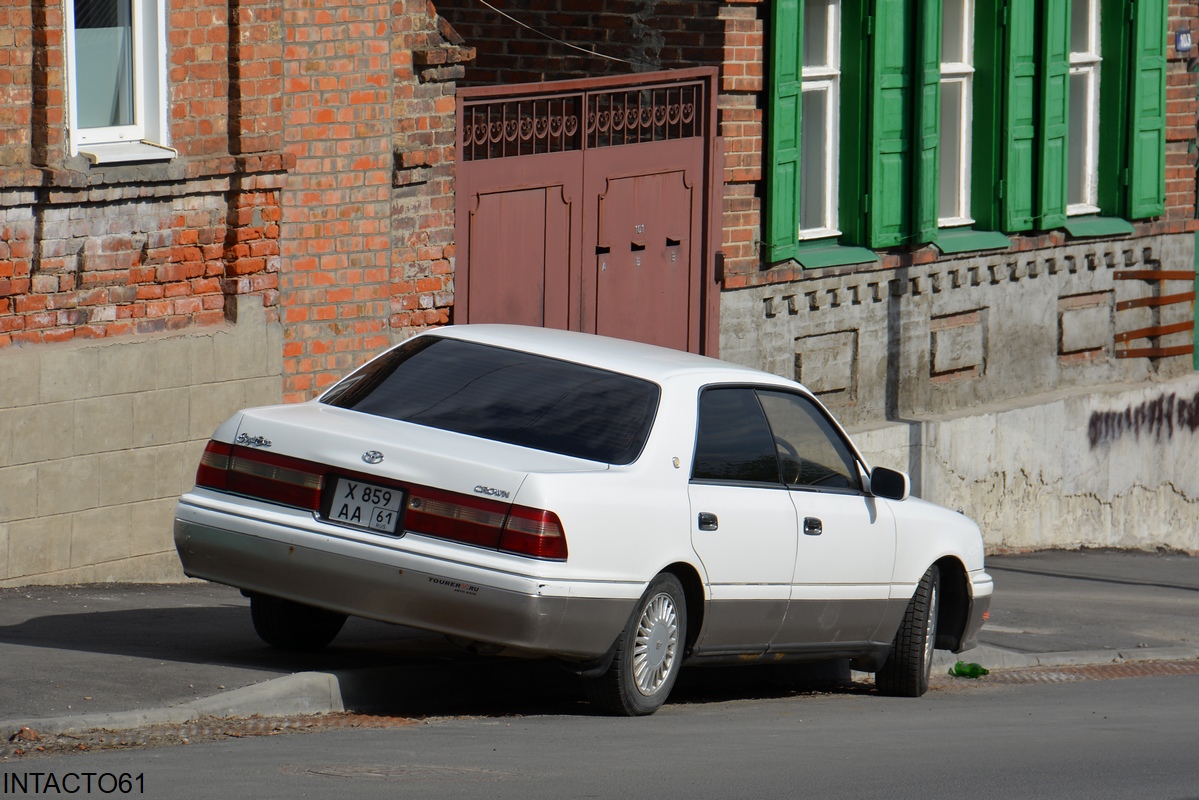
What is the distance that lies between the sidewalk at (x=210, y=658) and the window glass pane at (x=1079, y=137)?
6831 mm

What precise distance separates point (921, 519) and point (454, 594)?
276 cm

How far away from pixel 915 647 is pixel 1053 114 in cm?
930

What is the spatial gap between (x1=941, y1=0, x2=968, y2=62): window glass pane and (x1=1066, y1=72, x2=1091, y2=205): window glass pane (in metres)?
1.73

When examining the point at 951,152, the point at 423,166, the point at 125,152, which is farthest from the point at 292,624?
the point at 951,152

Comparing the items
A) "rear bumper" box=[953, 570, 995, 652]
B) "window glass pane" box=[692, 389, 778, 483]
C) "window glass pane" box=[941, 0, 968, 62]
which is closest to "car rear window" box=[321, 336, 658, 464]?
"window glass pane" box=[692, 389, 778, 483]

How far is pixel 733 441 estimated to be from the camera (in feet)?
26.6

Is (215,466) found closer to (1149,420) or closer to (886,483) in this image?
(886,483)

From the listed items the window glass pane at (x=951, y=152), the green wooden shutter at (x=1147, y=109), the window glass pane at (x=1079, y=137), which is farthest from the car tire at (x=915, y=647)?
the green wooden shutter at (x=1147, y=109)

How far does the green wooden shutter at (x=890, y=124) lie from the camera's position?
15.6 metres

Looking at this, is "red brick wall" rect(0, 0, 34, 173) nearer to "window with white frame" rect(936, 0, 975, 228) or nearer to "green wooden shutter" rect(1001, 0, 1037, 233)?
"window with white frame" rect(936, 0, 975, 228)

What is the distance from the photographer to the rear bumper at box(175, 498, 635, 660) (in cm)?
714

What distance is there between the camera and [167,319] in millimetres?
10844

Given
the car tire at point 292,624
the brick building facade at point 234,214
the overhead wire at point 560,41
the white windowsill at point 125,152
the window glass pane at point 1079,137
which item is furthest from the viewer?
the window glass pane at point 1079,137

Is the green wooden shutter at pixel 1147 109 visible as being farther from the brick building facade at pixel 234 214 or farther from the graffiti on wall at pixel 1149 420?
the brick building facade at pixel 234 214
